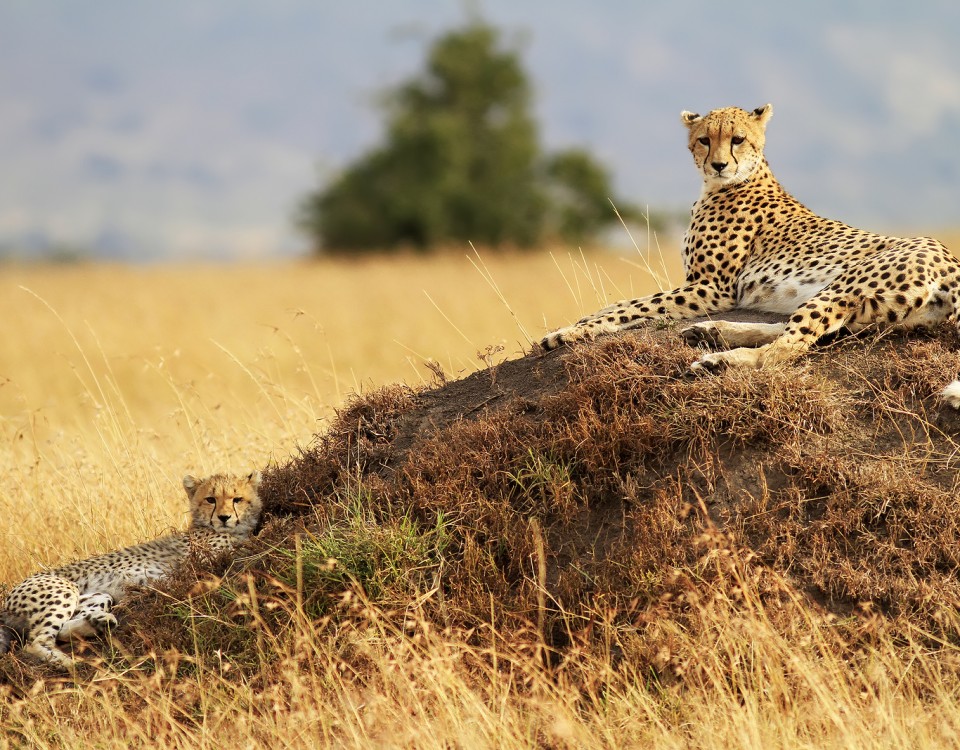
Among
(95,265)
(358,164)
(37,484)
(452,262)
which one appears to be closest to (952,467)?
(37,484)

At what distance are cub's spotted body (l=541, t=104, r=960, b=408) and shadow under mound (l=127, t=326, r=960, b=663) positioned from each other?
0.12 meters

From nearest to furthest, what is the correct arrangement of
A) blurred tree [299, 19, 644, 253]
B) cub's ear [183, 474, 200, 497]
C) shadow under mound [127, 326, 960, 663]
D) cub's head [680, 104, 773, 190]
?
shadow under mound [127, 326, 960, 663] < cub's ear [183, 474, 200, 497] < cub's head [680, 104, 773, 190] < blurred tree [299, 19, 644, 253]

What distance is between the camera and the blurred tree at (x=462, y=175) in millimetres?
28000

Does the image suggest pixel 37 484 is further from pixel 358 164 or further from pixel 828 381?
pixel 358 164

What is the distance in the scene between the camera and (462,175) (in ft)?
93.4

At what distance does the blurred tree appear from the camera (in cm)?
2800

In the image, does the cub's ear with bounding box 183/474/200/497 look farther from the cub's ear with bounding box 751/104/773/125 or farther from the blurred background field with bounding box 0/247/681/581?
the cub's ear with bounding box 751/104/773/125

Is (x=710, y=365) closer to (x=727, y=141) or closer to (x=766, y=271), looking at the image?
(x=766, y=271)

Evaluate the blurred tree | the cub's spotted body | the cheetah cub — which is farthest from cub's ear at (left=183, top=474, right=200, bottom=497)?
the blurred tree

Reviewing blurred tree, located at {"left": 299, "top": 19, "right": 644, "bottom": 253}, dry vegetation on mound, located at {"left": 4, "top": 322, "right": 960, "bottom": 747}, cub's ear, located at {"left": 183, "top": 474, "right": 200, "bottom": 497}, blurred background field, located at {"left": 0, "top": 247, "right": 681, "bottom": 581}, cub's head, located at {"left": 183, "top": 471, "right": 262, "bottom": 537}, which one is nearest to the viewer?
dry vegetation on mound, located at {"left": 4, "top": 322, "right": 960, "bottom": 747}

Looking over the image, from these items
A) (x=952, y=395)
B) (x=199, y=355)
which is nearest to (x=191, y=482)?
(x=952, y=395)

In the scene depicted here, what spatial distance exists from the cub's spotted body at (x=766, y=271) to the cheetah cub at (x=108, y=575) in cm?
142

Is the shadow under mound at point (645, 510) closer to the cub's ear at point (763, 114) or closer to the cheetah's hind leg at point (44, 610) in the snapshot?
the cheetah's hind leg at point (44, 610)

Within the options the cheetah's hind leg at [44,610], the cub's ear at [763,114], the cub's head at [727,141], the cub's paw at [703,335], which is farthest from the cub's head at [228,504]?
the cub's ear at [763,114]
